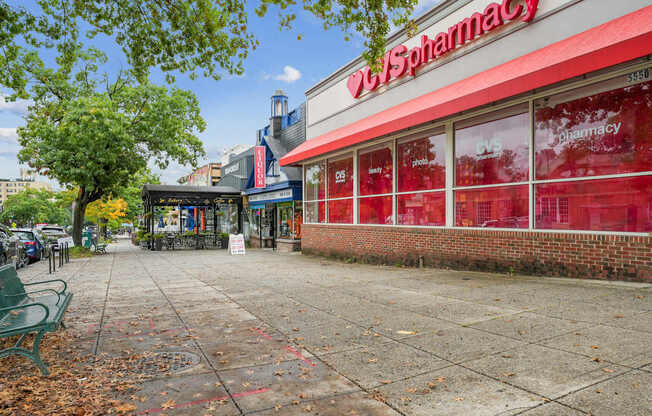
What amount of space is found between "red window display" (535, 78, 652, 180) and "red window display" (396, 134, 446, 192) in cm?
281

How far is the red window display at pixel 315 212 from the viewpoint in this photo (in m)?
17.2

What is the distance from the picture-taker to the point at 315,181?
17.8 metres

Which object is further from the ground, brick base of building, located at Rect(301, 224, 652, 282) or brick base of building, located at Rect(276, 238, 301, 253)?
brick base of building, located at Rect(301, 224, 652, 282)

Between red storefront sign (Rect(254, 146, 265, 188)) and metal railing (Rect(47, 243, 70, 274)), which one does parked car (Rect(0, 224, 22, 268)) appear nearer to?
metal railing (Rect(47, 243, 70, 274))

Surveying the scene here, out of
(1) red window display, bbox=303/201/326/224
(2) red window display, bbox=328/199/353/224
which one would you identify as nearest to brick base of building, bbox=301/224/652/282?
(2) red window display, bbox=328/199/353/224

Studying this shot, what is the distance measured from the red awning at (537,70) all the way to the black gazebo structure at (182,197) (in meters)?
15.1

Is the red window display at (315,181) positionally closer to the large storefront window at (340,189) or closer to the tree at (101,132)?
the large storefront window at (340,189)

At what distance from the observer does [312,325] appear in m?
5.82

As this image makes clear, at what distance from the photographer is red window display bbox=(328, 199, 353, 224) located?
15.3 meters

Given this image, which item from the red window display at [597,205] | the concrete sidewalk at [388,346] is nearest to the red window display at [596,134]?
the red window display at [597,205]

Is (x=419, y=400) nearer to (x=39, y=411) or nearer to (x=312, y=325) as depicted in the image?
(x=312, y=325)

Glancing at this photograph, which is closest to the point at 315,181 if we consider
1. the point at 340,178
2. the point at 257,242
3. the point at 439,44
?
the point at 340,178

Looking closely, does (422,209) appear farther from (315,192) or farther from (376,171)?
(315,192)

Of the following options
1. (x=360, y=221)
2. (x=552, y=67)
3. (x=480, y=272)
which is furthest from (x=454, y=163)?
(x=360, y=221)
